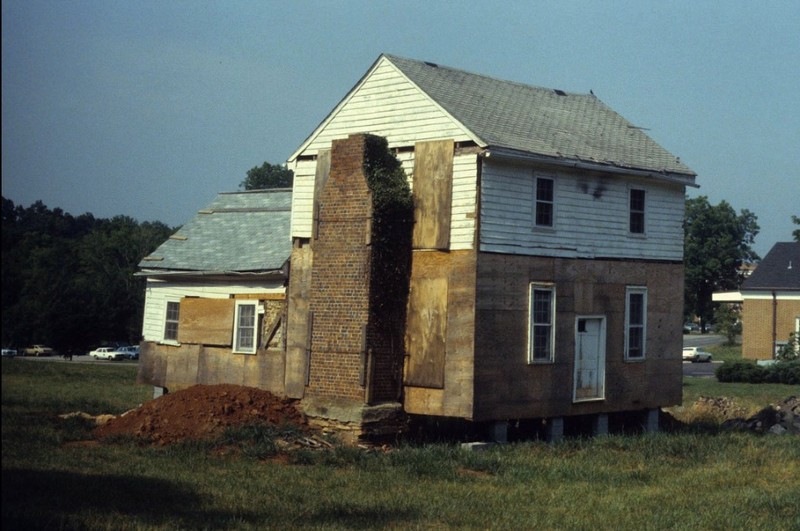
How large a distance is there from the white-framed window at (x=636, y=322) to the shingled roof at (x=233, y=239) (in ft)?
28.6

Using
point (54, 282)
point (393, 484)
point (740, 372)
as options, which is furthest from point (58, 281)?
point (740, 372)

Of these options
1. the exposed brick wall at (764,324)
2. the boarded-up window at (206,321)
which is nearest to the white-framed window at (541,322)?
the boarded-up window at (206,321)

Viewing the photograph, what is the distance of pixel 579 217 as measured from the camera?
24656 mm

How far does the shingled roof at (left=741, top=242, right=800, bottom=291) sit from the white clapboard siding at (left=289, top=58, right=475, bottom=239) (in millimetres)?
44454

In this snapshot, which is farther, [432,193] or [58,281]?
[432,193]

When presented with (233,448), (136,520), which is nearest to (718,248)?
(233,448)

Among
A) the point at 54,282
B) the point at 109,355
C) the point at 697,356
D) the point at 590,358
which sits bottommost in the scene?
the point at 109,355

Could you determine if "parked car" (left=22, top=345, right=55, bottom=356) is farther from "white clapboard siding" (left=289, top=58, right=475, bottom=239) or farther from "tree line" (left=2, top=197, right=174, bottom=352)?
"white clapboard siding" (left=289, top=58, right=475, bottom=239)

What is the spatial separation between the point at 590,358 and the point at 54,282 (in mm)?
18611

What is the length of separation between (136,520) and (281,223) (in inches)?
711

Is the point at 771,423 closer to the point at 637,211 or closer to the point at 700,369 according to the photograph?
the point at 637,211

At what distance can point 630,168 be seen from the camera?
25516 mm

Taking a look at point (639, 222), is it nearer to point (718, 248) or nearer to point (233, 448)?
point (233, 448)

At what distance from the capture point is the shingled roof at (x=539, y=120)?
23672 millimetres
